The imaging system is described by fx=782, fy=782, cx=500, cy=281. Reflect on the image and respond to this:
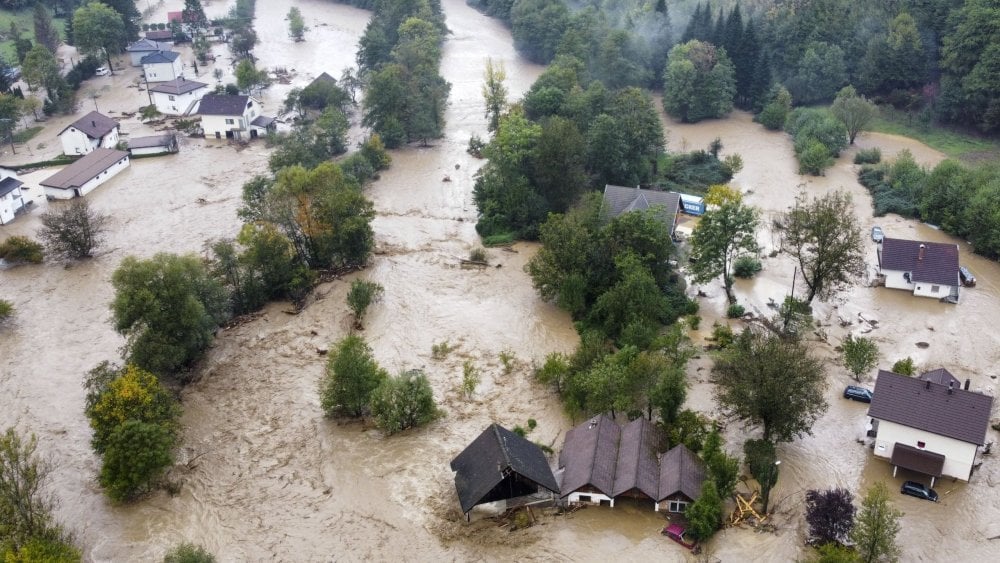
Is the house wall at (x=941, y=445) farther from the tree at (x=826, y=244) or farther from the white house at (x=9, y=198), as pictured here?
the white house at (x=9, y=198)

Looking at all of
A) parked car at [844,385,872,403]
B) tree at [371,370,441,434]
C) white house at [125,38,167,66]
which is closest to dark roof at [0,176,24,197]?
white house at [125,38,167,66]

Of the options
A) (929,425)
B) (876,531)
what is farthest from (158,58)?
(876,531)

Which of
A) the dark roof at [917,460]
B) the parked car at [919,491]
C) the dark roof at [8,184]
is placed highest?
the dark roof at [8,184]

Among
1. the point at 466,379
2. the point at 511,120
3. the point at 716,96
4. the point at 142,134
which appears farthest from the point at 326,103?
the point at 466,379

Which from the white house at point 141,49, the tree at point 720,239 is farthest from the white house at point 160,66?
the tree at point 720,239

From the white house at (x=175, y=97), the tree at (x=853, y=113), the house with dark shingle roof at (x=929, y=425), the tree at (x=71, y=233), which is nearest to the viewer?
the house with dark shingle roof at (x=929, y=425)

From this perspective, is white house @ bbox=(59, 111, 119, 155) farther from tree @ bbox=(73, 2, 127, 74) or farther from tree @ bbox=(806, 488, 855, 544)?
tree @ bbox=(806, 488, 855, 544)

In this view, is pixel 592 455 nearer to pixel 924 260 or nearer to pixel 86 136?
pixel 924 260

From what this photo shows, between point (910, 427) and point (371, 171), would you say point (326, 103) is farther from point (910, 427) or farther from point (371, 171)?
point (910, 427)
